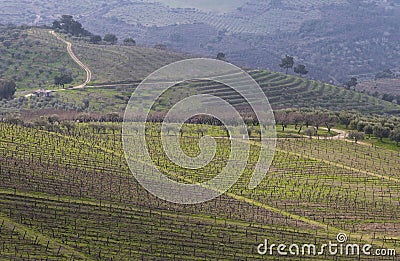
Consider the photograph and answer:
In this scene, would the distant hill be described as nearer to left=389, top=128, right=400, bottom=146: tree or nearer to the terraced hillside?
the terraced hillside

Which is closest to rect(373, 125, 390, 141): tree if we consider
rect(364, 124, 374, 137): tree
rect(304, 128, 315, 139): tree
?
rect(364, 124, 374, 137): tree

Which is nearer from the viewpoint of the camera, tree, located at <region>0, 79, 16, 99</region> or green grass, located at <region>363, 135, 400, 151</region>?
green grass, located at <region>363, 135, 400, 151</region>

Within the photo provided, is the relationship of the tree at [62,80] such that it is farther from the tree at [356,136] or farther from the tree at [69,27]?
the tree at [356,136]

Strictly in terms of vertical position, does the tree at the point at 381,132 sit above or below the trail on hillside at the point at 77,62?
above

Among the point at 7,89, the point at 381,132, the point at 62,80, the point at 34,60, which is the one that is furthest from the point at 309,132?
the point at 34,60

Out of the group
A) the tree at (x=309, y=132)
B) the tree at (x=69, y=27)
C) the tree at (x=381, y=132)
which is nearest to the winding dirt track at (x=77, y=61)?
the tree at (x=69, y=27)

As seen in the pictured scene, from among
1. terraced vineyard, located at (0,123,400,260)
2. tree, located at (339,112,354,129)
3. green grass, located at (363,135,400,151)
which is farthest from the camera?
tree, located at (339,112,354,129)
